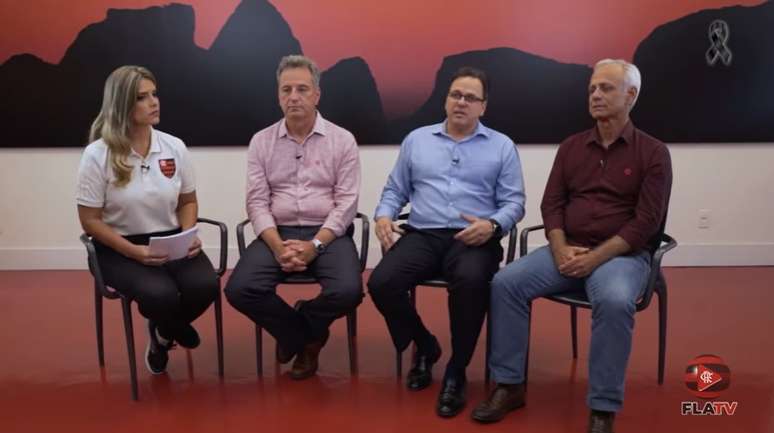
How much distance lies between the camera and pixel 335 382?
2855 millimetres

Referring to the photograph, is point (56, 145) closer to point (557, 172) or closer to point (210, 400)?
point (210, 400)

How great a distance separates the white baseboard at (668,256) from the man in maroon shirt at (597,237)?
209cm

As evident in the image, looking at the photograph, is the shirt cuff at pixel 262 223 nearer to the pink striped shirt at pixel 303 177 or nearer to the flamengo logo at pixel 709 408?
the pink striped shirt at pixel 303 177

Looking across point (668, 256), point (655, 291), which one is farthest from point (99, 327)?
point (668, 256)

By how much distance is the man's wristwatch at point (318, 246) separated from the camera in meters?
2.83

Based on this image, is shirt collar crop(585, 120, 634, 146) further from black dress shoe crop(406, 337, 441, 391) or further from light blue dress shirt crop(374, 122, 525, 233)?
black dress shoe crop(406, 337, 441, 391)

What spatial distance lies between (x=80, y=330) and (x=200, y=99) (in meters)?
1.64

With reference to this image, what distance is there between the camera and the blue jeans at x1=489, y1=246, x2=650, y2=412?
234 cm

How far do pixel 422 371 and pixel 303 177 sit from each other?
0.98 meters

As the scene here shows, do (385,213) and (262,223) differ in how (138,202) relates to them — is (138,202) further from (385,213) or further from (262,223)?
(385,213)

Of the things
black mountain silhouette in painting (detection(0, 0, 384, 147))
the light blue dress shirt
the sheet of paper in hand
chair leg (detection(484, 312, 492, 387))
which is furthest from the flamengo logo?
black mountain silhouette in painting (detection(0, 0, 384, 147))

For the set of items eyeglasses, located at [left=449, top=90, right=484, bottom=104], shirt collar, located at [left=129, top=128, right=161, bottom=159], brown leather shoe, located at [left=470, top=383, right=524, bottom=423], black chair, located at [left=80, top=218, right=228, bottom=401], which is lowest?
brown leather shoe, located at [left=470, top=383, right=524, bottom=423]

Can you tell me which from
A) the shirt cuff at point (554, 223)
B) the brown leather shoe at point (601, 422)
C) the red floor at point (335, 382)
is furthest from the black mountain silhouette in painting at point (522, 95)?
the brown leather shoe at point (601, 422)

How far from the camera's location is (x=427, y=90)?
431cm
